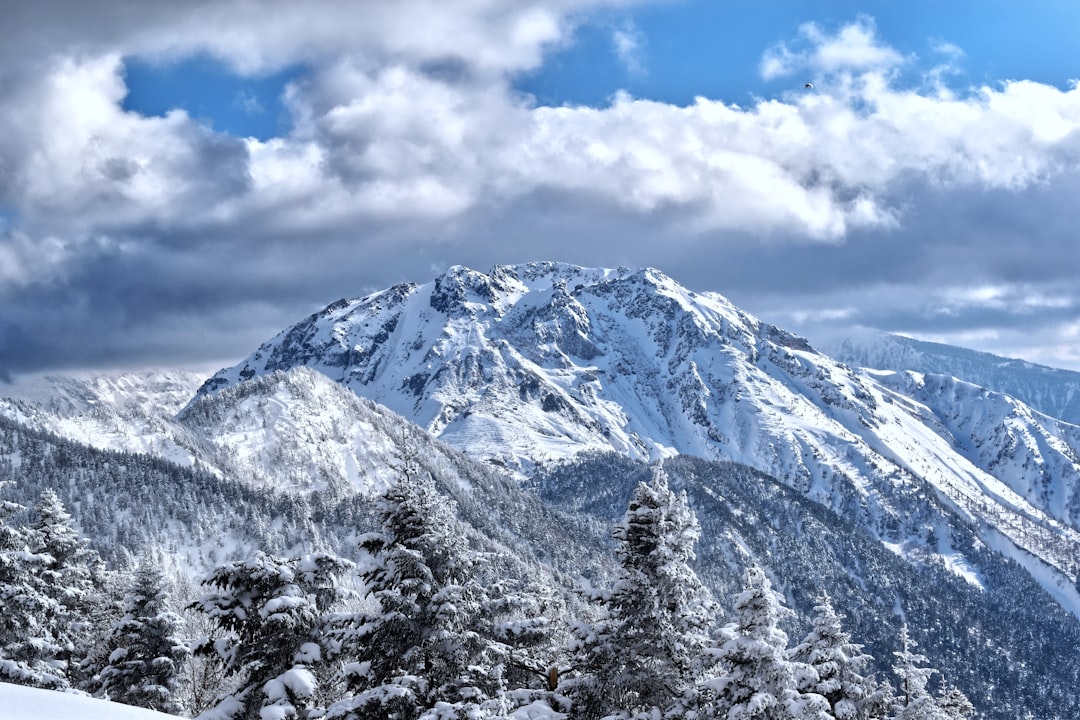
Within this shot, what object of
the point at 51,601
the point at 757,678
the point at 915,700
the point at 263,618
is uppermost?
the point at 51,601

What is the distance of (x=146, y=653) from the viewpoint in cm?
3844

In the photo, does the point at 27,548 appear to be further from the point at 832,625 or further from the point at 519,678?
the point at 832,625

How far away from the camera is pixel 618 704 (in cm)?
2752

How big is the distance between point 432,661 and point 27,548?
75.1 ft

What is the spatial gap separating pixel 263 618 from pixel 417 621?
14.5 feet

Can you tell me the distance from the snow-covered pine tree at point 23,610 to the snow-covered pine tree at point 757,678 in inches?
949

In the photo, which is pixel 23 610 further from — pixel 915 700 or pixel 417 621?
pixel 915 700

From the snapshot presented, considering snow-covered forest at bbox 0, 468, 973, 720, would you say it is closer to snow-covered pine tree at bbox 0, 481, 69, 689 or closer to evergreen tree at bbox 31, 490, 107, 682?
snow-covered pine tree at bbox 0, 481, 69, 689

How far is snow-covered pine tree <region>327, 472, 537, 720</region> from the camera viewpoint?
82.0ft

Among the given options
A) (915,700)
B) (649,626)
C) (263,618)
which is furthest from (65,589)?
(915,700)

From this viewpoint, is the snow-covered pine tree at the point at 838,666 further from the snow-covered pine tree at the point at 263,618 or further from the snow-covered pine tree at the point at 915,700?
the snow-covered pine tree at the point at 263,618

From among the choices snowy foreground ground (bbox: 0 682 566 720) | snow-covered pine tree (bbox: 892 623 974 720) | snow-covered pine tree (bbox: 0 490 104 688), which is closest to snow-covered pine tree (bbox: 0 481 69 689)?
snow-covered pine tree (bbox: 0 490 104 688)

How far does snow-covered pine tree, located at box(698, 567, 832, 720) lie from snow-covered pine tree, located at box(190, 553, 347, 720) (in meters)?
11.0

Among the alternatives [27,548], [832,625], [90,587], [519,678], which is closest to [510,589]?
[519,678]
